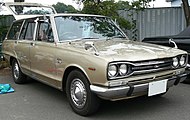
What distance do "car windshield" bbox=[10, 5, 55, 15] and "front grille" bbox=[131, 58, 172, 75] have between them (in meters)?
4.35

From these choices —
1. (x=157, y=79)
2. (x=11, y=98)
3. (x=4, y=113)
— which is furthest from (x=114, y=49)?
(x=11, y=98)

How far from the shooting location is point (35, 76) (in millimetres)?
5449

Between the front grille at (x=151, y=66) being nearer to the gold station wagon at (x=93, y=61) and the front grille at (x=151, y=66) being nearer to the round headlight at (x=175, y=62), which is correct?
the gold station wagon at (x=93, y=61)

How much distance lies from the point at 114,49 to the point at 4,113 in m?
2.15

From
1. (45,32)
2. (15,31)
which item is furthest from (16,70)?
(45,32)

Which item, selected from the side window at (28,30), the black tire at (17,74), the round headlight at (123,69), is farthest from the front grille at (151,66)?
the black tire at (17,74)

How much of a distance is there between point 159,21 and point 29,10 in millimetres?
5468

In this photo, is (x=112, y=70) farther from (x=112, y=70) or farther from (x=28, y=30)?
(x=28, y=30)

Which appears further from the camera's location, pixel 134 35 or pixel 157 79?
pixel 134 35

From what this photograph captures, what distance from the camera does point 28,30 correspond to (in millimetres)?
6121

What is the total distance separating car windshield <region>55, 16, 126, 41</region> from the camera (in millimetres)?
4875

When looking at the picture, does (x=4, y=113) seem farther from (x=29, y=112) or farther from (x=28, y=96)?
(x=28, y=96)

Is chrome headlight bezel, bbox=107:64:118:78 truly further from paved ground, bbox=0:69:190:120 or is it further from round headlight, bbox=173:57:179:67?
round headlight, bbox=173:57:179:67

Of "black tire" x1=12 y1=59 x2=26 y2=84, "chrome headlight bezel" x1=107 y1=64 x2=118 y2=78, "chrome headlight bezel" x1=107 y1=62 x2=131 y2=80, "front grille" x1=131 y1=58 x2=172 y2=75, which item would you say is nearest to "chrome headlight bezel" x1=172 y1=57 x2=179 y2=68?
"front grille" x1=131 y1=58 x2=172 y2=75
